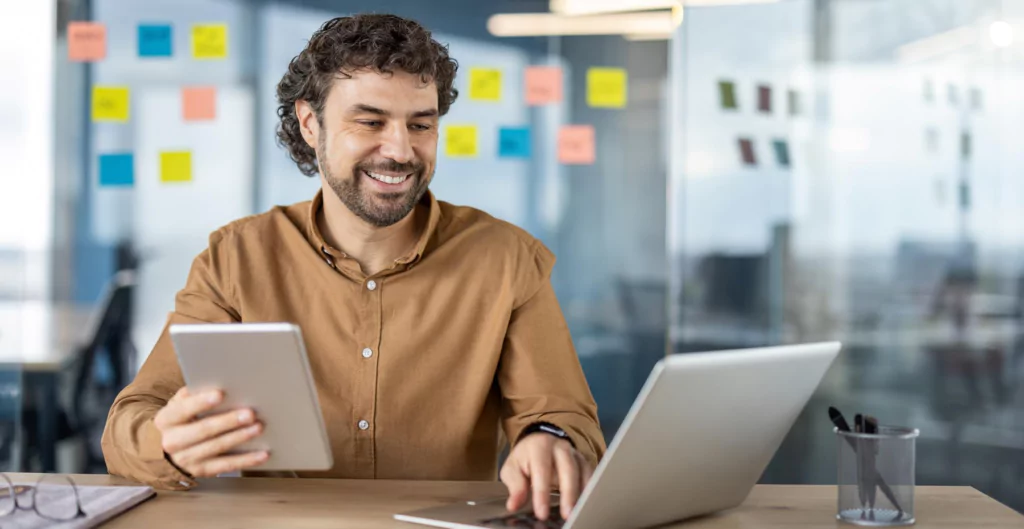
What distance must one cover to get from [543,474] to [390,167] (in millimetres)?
699

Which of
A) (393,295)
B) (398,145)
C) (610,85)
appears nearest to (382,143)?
(398,145)

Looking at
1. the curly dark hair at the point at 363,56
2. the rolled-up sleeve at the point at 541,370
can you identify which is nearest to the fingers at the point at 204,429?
the rolled-up sleeve at the point at 541,370

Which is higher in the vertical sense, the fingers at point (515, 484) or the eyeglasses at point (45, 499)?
the fingers at point (515, 484)

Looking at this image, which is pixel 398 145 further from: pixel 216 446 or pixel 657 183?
pixel 657 183

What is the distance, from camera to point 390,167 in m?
1.78

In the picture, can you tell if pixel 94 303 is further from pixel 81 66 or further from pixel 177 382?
pixel 177 382

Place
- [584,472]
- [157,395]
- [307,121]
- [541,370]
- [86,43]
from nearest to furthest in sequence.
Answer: [584,472] < [157,395] < [541,370] < [307,121] < [86,43]

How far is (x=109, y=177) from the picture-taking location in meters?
3.30

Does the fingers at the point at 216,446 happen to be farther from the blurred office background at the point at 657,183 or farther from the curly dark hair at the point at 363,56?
the blurred office background at the point at 657,183

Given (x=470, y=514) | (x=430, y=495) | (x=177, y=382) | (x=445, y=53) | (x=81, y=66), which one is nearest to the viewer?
(x=470, y=514)

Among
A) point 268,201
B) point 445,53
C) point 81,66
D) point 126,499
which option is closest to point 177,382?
point 126,499

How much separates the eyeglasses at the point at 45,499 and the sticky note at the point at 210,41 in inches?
82.9

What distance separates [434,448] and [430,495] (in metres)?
0.37

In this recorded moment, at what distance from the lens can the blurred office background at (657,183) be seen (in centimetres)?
329
